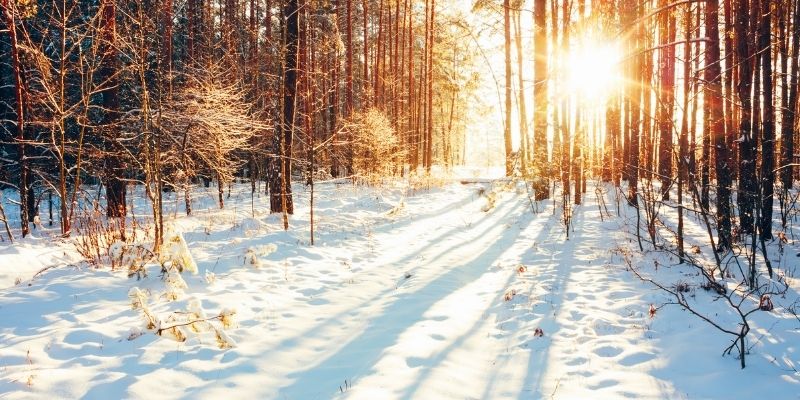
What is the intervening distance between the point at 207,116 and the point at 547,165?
28.7ft

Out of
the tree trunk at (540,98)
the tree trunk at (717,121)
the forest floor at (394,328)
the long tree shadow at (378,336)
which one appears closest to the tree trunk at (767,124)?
the forest floor at (394,328)

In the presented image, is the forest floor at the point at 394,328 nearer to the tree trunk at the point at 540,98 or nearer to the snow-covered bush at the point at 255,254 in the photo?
the snow-covered bush at the point at 255,254

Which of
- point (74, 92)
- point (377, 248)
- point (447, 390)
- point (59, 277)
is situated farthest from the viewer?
point (74, 92)

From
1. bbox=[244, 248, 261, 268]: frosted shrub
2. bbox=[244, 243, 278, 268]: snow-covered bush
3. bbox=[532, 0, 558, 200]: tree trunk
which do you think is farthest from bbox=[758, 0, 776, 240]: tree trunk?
bbox=[244, 248, 261, 268]: frosted shrub

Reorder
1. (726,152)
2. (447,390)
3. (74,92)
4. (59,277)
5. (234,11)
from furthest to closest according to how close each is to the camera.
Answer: (234,11) → (74,92) → (726,152) → (59,277) → (447,390)

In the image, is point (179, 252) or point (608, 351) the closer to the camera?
point (608, 351)

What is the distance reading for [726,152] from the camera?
714cm

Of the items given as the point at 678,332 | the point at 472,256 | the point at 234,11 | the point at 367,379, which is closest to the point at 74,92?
the point at 234,11

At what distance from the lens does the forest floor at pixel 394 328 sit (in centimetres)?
356

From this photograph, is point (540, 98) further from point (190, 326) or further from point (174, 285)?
point (190, 326)

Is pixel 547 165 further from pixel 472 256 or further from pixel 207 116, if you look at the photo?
pixel 207 116

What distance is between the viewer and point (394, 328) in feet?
15.9

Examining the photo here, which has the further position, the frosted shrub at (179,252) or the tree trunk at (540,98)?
the tree trunk at (540,98)

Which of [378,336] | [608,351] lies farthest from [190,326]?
[608,351]
